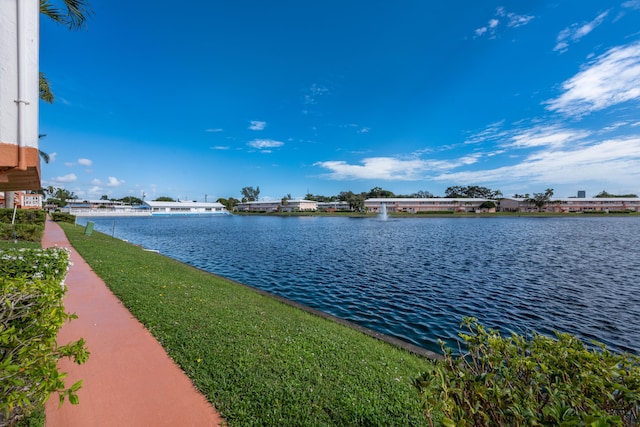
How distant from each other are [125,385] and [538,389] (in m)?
4.59

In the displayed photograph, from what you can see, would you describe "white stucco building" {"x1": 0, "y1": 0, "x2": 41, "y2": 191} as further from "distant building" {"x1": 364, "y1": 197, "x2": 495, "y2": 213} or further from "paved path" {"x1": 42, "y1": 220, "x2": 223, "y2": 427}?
"distant building" {"x1": 364, "y1": 197, "x2": 495, "y2": 213}

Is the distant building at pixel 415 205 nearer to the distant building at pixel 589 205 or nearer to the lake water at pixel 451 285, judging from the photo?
the distant building at pixel 589 205

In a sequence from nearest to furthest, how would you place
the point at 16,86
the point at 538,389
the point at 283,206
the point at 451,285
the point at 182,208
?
the point at 16,86 < the point at 538,389 < the point at 451,285 < the point at 182,208 < the point at 283,206

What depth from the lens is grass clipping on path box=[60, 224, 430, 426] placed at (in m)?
3.34

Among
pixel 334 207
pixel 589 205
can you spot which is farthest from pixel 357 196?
pixel 589 205

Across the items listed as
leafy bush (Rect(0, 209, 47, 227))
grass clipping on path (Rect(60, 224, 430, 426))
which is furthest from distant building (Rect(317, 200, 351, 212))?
grass clipping on path (Rect(60, 224, 430, 426))

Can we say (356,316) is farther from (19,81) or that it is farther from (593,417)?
→ (19,81)

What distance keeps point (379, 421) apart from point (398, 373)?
4.26 feet

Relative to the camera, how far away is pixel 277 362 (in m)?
4.34

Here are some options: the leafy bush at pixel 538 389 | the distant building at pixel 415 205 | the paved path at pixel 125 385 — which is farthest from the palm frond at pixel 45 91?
the distant building at pixel 415 205

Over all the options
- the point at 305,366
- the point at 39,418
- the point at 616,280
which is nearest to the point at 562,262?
the point at 616,280

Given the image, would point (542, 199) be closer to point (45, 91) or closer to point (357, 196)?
point (357, 196)

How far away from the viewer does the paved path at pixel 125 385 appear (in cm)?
314

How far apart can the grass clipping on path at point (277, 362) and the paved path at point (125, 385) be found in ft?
0.61
